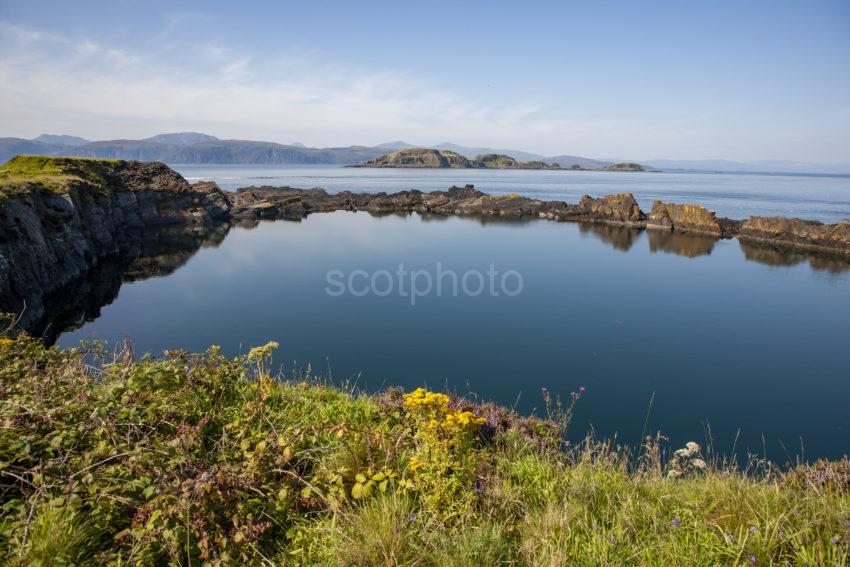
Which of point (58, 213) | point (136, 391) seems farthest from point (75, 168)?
point (136, 391)

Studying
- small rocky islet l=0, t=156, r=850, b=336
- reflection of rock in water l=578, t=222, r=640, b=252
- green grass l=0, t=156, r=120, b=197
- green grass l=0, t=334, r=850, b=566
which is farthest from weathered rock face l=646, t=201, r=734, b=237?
green grass l=0, t=156, r=120, b=197

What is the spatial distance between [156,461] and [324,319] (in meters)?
13.1

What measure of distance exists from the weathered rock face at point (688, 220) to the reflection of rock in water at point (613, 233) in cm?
342

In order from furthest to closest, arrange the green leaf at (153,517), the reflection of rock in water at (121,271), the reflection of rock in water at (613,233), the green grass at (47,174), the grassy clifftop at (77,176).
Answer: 1. the reflection of rock in water at (613,233)
2. the grassy clifftop at (77,176)
3. the green grass at (47,174)
4. the reflection of rock in water at (121,271)
5. the green leaf at (153,517)

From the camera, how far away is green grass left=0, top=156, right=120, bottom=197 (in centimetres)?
2075

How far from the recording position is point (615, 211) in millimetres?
48969

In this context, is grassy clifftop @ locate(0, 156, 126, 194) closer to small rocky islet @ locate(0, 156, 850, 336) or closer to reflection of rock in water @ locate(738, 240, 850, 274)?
small rocky islet @ locate(0, 156, 850, 336)

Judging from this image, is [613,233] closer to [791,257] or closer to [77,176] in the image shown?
[791,257]

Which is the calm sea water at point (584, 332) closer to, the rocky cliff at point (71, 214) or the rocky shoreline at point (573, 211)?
the rocky cliff at point (71, 214)

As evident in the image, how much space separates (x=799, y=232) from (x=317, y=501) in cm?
4675

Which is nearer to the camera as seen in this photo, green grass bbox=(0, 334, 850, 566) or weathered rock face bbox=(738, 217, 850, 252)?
green grass bbox=(0, 334, 850, 566)

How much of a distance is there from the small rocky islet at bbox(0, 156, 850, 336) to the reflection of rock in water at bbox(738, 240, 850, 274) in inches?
50.4

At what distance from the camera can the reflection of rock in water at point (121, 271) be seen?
17.0 meters

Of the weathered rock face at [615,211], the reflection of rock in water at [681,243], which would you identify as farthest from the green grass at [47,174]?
the weathered rock face at [615,211]
